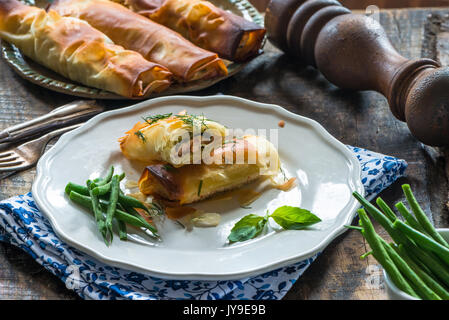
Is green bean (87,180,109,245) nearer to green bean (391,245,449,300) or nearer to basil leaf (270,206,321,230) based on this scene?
basil leaf (270,206,321,230)

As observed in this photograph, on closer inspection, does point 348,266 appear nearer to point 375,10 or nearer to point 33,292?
point 33,292

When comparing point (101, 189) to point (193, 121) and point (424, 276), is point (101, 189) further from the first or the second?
point (424, 276)

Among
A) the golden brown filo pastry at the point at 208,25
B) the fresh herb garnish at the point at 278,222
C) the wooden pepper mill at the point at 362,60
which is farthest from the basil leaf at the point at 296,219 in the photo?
the golden brown filo pastry at the point at 208,25

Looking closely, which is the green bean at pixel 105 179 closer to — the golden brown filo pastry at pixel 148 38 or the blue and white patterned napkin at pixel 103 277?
the blue and white patterned napkin at pixel 103 277

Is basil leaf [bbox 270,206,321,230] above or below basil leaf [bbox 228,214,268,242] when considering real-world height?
above

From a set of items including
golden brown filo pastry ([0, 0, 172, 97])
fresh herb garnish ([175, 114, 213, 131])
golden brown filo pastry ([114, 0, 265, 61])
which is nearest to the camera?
fresh herb garnish ([175, 114, 213, 131])

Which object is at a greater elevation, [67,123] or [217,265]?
[217,265]

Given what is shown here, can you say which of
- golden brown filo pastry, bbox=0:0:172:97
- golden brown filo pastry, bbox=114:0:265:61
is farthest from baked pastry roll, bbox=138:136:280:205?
golden brown filo pastry, bbox=114:0:265:61
